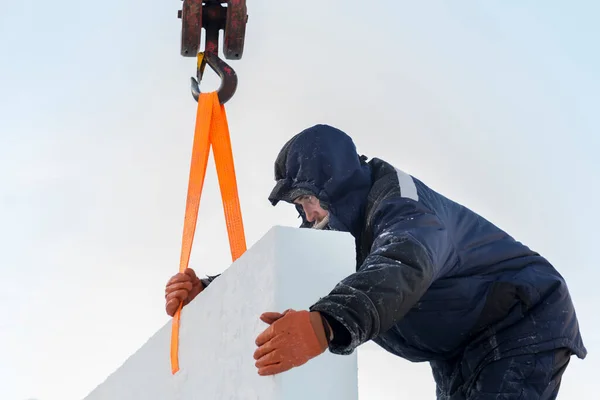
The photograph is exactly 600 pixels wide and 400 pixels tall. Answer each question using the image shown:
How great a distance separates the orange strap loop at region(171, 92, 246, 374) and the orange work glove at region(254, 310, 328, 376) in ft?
3.69

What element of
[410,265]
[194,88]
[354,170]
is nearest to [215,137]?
[194,88]

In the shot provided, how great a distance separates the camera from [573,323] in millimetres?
2871

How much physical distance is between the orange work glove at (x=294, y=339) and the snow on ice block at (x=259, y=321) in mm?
221

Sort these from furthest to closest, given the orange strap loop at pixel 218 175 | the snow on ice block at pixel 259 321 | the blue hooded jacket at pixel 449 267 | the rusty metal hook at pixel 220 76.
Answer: the rusty metal hook at pixel 220 76 < the orange strap loop at pixel 218 175 < the blue hooded jacket at pixel 449 267 < the snow on ice block at pixel 259 321

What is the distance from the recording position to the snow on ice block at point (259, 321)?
2213mm

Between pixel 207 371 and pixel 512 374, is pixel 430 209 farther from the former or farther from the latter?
Result: pixel 207 371

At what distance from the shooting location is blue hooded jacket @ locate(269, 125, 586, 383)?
266cm

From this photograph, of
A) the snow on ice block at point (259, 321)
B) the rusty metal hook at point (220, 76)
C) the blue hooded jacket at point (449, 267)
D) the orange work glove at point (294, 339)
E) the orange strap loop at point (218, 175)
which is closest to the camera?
the orange work glove at point (294, 339)

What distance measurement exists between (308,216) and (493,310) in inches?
26.1

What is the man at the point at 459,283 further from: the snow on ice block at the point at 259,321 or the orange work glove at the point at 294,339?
the orange work glove at the point at 294,339

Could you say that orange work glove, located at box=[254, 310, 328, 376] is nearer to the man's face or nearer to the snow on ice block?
the snow on ice block

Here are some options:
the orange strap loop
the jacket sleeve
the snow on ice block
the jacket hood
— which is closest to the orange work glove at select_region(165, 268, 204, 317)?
the orange strap loop

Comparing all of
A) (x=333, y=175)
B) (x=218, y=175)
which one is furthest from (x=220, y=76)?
(x=333, y=175)

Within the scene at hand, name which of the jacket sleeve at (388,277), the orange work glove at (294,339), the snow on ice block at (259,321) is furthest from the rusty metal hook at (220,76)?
the orange work glove at (294,339)
